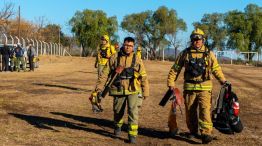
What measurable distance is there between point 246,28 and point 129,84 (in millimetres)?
68779

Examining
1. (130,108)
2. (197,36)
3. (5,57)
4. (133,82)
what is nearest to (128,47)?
(133,82)

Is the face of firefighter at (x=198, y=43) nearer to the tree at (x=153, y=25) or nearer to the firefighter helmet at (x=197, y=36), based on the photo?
the firefighter helmet at (x=197, y=36)

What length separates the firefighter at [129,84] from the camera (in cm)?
789

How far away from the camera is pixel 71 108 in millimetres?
11945

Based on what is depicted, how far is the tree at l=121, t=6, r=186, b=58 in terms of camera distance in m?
79.6

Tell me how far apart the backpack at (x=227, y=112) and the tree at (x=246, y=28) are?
66609 millimetres

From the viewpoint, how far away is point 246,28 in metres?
74.1

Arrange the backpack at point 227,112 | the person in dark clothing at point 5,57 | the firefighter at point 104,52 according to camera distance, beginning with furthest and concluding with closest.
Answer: the person in dark clothing at point 5,57 → the firefighter at point 104,52 → the backpack at point 227,112

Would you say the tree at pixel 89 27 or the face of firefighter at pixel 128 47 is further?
the tree at pixel 89 27

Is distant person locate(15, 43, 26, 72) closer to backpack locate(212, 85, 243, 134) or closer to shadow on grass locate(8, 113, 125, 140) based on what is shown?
shadow on grass locate(8, 113, 125, 140)

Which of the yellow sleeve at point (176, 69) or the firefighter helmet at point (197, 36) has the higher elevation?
the firefighter helmet at point (197, 36)

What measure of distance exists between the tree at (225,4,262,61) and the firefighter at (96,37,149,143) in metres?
66.8

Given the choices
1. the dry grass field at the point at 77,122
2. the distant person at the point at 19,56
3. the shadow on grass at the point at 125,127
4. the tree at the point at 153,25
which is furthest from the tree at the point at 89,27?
the shadow on grass at the point at 125,127

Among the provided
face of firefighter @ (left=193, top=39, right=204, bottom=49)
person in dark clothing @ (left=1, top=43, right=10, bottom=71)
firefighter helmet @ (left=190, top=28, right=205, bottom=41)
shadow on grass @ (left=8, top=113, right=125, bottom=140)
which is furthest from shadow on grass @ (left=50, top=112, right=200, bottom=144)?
person in dark clothing @ (left=1, top=43, right=10, bottom=71)
